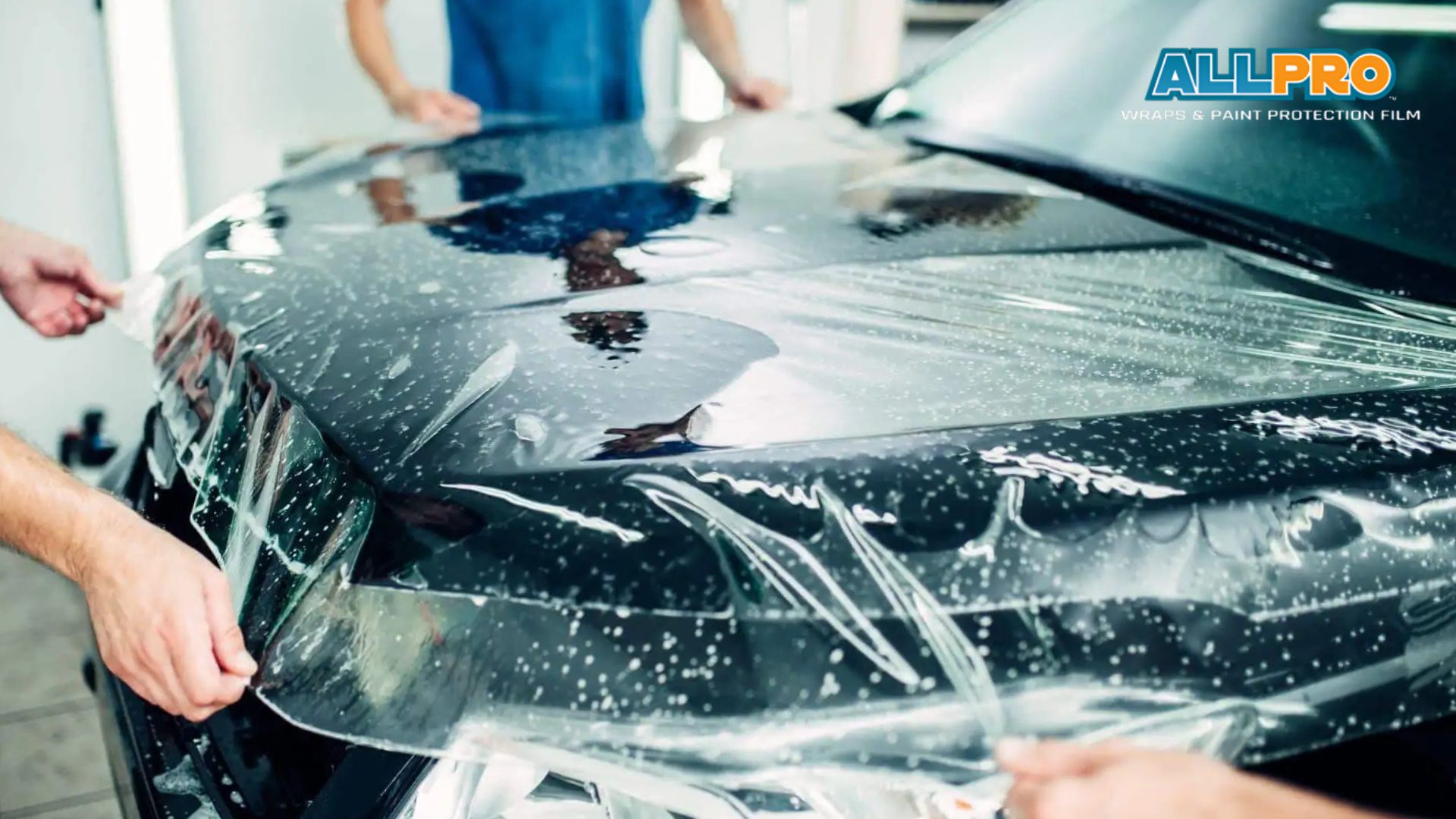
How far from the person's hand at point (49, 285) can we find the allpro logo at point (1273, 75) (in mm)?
1241

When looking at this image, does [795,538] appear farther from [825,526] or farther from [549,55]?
[549,55]

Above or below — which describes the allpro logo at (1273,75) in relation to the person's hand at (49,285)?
above

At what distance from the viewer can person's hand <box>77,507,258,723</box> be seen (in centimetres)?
69

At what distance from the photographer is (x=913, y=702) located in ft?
1.93

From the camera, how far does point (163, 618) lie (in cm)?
72

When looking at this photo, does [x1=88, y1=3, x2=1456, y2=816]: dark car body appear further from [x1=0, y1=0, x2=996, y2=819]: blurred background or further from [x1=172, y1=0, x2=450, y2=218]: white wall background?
[x1=172, y1=0, x2=450, y2=218]: white wall background

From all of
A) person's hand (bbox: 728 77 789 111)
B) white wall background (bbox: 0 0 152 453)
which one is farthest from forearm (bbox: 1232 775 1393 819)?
white wall background (bbox: 0 0 152 453)

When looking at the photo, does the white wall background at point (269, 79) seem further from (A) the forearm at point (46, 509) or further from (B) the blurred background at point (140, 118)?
(A) the forearm at point (46, 509)

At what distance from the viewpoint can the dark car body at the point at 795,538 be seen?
0.59m

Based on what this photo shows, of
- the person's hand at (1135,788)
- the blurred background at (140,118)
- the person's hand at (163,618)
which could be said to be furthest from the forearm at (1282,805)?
the blurred background at (140,118)

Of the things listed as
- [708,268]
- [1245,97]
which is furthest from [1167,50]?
[708,268]

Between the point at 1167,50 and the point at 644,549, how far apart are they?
990mm

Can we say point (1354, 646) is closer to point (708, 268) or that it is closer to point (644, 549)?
point (644, 549)

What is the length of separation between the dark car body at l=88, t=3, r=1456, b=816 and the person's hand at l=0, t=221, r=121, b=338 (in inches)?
22.0
